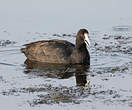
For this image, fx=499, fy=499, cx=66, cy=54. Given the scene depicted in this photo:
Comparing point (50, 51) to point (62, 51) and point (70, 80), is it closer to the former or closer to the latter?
point (62, 51)

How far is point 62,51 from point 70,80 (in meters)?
2.49

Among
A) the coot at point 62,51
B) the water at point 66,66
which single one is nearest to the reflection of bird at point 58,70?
the water at point 66,66

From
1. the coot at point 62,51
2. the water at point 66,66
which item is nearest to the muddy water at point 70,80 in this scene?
the water at point 66,66

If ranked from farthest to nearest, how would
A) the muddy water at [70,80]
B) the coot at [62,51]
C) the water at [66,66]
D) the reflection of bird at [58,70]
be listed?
the coot at [62,51], the reflection of bird at [58,70], the water at [66,66], the muddy water at [70,80]

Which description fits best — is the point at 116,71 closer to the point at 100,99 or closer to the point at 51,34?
the point at 100,99

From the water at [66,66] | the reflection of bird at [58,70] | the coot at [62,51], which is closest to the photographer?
the water at [66,66]

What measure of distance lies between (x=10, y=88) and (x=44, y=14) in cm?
935

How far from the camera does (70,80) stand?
1111 cm

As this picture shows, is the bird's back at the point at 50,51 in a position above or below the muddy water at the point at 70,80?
above

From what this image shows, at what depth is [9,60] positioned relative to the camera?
1330cm

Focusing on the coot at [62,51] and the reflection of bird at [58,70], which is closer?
the reflection of bird at [58,70]

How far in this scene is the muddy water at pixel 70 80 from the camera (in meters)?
9.21

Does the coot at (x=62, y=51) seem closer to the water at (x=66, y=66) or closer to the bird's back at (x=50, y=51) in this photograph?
the bird's back at (x=50, y=51)

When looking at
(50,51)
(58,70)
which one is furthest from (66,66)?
(50,51)
